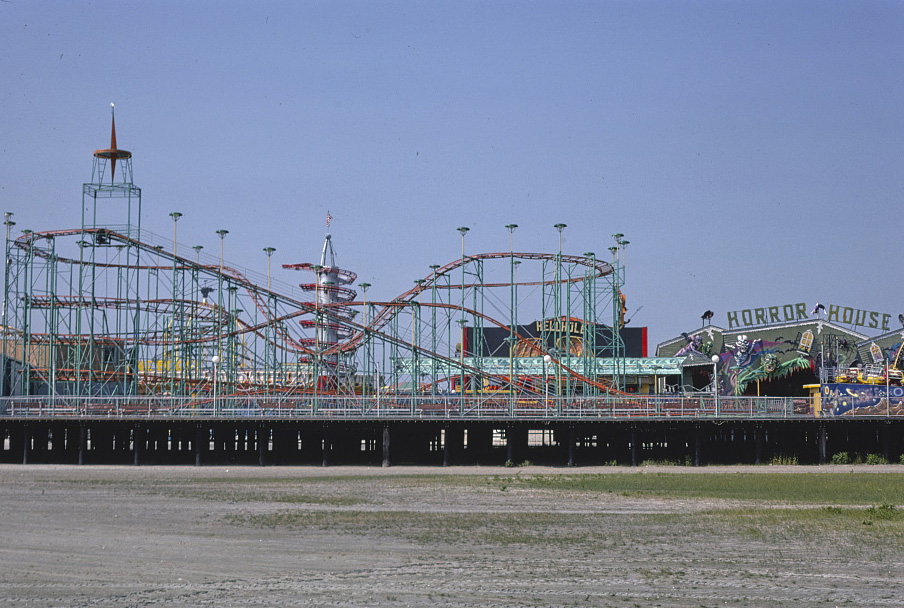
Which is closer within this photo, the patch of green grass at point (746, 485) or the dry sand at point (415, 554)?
the dry sand at point (415, 554)

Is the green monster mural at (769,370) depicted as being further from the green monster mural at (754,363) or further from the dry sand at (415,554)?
the dry sand at (415,554)

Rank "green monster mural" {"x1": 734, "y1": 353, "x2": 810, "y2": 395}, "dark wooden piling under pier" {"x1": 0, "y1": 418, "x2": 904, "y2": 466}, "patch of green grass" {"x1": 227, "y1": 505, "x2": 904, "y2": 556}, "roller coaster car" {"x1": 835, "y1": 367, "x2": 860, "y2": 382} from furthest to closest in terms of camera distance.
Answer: "green monster mural" {"x1": 734, "y1": 353, "x2": 810, "y2": 395} → "roller coaster car" {"x1": 835, "y1": 367, "x2": 860, "y2": 382} → "dark wooden piling under pier" {"x1": 0, "y1": 418, "x2": 904, "y2": 466} → "patch of green grass" {"x1": 227, "y1": 505, "x2": 904, "y2": 556}

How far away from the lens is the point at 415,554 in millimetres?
20578

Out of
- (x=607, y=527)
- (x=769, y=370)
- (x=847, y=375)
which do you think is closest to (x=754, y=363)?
(x=769, y=370)

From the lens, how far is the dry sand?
16.6 meters

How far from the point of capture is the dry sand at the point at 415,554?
54.5 feet

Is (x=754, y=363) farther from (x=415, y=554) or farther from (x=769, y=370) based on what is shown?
(x=415, y=554)

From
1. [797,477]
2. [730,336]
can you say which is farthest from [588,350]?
[797,477]

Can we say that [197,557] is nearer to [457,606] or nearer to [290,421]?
[457,606]

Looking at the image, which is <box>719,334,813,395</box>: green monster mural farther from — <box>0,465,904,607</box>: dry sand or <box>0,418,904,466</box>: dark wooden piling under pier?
<box>0,465,904,607</box>: dry sand

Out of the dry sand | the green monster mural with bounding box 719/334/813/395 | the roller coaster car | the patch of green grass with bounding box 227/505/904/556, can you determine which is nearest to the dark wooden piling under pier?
the roller coaster car

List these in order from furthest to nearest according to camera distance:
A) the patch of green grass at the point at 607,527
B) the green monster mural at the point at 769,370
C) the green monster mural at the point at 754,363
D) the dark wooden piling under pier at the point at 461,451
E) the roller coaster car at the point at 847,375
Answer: the green monster mural at the point at 754,363, the green monster mural at the point at 769,370, the roller coaster car at the point at 847,375, the dark wooden piling under pier at the point at 461,451, the patch of green grass at the point at 607,527

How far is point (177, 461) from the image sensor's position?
54.2 metres

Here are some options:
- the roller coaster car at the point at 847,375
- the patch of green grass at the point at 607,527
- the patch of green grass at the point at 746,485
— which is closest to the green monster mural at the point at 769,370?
the roller coaster car at the point at 847,375
